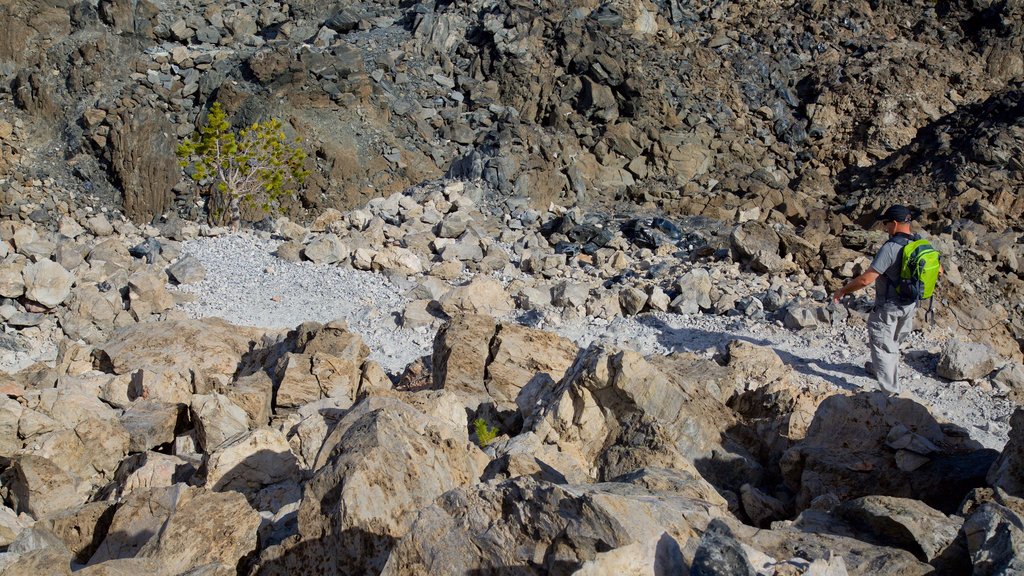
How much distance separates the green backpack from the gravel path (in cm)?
96

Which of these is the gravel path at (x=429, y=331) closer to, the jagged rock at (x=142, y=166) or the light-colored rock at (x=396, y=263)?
the light-colored rock at (x=396, y=263)

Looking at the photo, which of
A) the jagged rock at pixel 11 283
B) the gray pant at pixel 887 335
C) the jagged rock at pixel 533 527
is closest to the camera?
the jagged rock at pixel 533 527

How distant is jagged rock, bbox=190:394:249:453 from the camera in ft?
19.6

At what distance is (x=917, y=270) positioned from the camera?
6445 mm

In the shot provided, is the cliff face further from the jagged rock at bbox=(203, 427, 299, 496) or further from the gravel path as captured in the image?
the jagged rock at bbox=(203, 427, 299, 496)

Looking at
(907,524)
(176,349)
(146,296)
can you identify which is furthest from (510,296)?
(907,524)

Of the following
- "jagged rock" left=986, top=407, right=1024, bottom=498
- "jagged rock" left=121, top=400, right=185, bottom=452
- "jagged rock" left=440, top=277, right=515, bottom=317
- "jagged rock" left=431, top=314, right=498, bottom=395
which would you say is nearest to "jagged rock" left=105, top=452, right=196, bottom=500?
"jagged rock" left=121, top=400, right=185, bottom=452

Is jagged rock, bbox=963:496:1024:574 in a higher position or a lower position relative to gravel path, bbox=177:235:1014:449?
higher

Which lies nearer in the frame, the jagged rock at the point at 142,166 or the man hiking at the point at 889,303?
the man hiking at the point at 889,303

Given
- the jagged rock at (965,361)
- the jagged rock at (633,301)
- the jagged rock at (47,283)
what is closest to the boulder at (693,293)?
the jagged rock at (633,301)

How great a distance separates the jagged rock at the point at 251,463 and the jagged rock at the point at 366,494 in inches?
48.3

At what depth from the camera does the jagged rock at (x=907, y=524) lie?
3186 mm

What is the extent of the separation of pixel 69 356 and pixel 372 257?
3.79 meters

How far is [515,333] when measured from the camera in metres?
7.10
